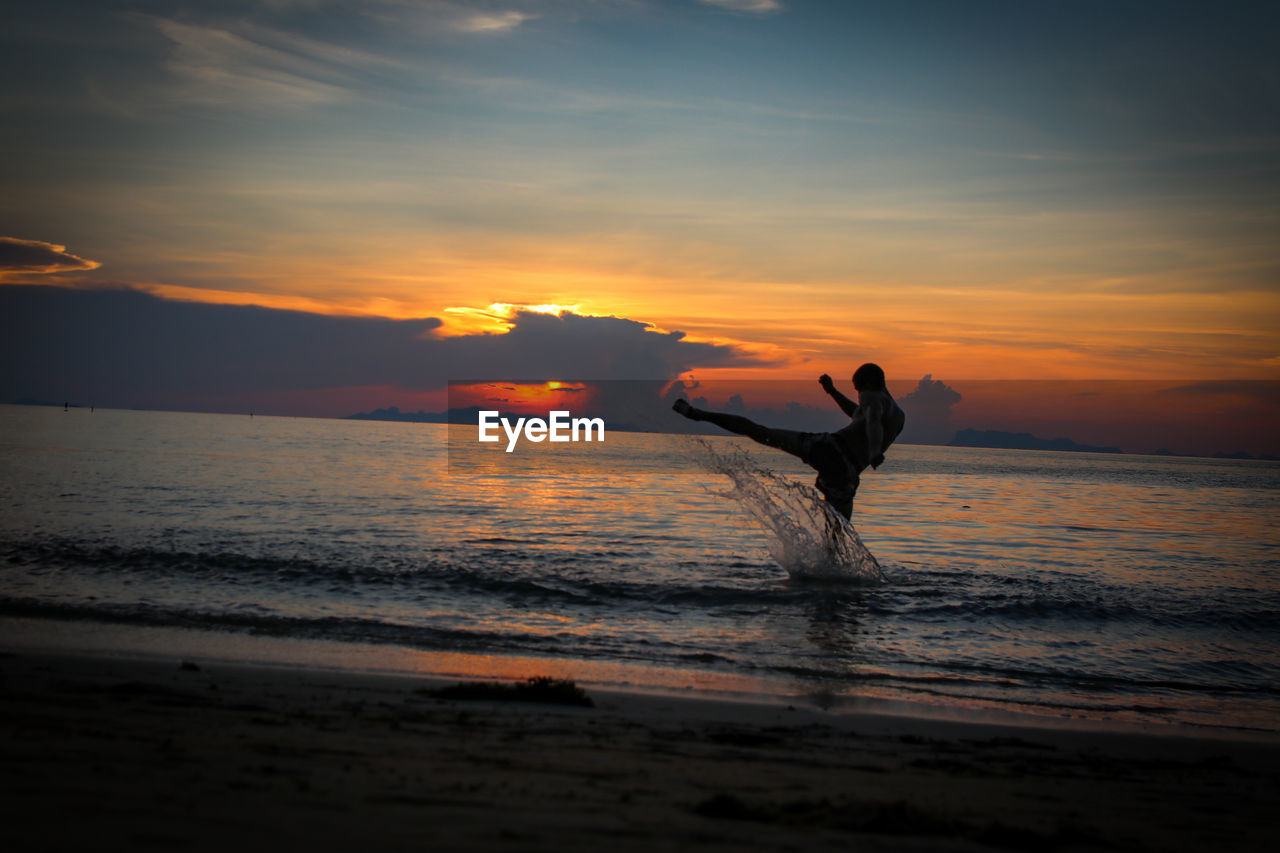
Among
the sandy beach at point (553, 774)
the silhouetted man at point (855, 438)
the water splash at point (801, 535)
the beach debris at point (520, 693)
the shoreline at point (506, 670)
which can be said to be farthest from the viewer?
the water splash at point (801, 535)

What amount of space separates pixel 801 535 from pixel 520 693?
9309 mm

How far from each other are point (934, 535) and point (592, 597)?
44.5 feet

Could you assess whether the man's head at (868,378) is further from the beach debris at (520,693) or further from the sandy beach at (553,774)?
the beach debris at (520,693)

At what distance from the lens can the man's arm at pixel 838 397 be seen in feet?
39.5

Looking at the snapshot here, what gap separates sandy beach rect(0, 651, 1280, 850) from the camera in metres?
3.75

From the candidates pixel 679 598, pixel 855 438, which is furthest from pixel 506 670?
pixel 855 438

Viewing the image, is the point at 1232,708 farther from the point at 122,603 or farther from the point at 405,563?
the point at 122,603

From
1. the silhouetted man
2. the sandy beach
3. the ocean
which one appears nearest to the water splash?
the ocean

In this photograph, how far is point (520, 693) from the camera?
264 inches

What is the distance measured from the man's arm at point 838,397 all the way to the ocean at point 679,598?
2.96 metres

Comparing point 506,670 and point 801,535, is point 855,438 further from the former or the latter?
point 506,670

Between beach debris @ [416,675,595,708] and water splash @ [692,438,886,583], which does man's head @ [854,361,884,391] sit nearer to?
water splash @ [692,438,886,583]

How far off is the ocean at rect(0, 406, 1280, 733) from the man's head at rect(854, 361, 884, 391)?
11.2ft

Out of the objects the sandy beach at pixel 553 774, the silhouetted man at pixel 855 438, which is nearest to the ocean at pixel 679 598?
the sandy beach at pixel 553 774
